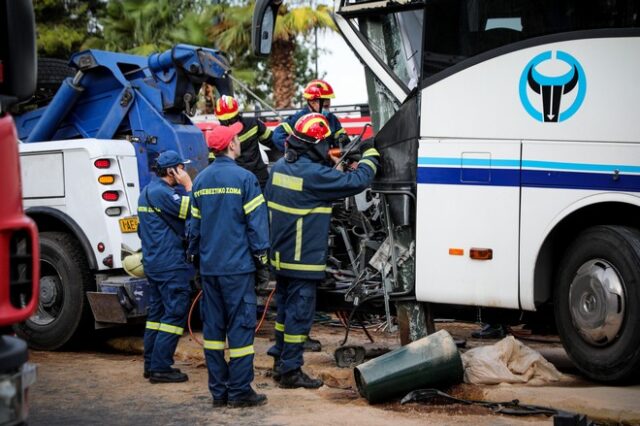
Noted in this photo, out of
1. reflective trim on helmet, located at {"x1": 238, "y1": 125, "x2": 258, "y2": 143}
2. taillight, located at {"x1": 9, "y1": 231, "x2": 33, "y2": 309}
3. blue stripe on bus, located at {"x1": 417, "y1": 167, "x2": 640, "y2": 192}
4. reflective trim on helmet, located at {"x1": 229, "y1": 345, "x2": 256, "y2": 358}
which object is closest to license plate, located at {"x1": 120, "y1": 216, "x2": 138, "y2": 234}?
reflective trim on helmet, located at {"x1": 238, "y1": 125, "x2": 258, "y2": 143}

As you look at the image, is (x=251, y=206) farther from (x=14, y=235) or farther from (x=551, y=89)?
(x=14, y=235)

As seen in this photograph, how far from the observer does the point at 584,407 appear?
6.00 m

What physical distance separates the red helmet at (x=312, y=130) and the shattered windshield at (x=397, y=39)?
0.66 metres

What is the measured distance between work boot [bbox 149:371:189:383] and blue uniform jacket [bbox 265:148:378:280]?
1.19 m

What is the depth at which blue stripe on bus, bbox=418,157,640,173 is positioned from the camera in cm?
628

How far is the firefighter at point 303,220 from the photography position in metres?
7.14

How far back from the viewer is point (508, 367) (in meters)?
6.86

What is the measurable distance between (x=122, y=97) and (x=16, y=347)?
6.19 meters

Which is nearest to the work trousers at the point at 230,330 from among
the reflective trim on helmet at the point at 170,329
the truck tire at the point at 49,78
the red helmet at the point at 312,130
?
the reflective trim on helmet at the point at 170,329

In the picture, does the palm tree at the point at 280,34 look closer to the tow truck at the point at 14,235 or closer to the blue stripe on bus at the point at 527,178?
the blue stripe on bus at the point at 527,178

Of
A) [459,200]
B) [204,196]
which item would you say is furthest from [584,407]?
[204,196]

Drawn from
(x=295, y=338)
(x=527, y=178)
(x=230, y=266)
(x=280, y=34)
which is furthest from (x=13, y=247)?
(x=280, y=34)

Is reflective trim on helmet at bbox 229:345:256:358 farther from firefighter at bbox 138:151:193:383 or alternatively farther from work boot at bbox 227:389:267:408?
firefighter at bbox 138:151:193:383

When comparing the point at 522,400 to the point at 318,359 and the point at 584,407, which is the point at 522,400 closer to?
the point at 584,407
